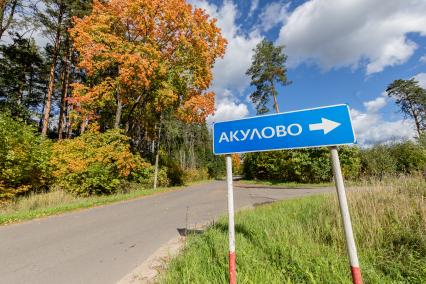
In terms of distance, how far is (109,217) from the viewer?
894 cm

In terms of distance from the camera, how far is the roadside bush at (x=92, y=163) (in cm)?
1455

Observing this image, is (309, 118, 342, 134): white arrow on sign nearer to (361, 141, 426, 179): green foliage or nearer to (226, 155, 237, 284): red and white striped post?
(226, 155, 237, 284): red and white striped post

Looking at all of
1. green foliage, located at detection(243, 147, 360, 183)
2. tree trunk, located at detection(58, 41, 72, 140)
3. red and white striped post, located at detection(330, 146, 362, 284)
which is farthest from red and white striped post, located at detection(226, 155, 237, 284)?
tree trunk, located at detection(58, 41, 72, 140)

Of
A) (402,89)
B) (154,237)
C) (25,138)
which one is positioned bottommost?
(154,237)

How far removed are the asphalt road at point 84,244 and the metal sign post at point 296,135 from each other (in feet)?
9.28

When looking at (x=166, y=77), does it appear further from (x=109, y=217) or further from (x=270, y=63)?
(x=270, y=63)

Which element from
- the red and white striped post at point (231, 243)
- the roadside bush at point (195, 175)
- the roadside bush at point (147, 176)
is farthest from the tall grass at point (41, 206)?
the roadside bush at point (195, 175)

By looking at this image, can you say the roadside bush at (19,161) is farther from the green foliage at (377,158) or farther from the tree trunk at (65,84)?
the green foliage at (377,158)

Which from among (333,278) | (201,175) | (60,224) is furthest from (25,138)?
(201,175)

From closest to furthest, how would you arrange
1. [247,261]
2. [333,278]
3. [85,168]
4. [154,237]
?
1. [333,278]
2. [247,261]
3. [154,237]
4. [85,168]

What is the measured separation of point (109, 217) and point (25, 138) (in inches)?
310

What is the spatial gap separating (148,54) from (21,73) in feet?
72.0

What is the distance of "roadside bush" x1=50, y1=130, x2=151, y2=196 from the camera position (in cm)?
1455

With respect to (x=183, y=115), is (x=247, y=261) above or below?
below
